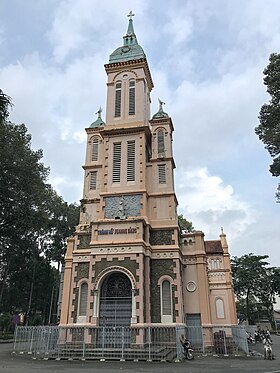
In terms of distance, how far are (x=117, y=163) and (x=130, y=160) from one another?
0.91 metres

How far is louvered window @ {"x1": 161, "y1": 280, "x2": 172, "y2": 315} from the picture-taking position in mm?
18828

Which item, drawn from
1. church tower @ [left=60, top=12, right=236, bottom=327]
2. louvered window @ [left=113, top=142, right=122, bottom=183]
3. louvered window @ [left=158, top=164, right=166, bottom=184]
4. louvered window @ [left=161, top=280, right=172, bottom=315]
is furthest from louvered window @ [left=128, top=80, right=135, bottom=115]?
louvered window @ [left=161, top=280, right=172, bottom=315]

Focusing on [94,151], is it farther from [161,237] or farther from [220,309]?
[220,309]

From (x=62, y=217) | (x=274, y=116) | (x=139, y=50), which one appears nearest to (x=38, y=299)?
(x=62, y=217)

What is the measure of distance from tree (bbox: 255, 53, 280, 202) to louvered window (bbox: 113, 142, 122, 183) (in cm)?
955

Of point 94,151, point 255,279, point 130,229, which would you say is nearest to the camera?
point 130,229

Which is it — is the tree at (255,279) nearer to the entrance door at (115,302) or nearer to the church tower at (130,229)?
the church tower at (130,229)

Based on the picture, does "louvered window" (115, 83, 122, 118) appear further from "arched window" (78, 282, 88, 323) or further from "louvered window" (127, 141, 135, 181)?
"arched window" (78, 282, 88, 323)

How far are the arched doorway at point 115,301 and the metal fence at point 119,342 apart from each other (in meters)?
0.93

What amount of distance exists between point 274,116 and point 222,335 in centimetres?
1304

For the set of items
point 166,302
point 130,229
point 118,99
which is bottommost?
point 166,302

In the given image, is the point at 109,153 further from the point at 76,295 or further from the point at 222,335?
the point at 222,335

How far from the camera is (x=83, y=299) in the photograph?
64.1ft

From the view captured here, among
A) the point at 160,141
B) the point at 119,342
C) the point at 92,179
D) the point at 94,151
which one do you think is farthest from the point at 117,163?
the point at 119,342
